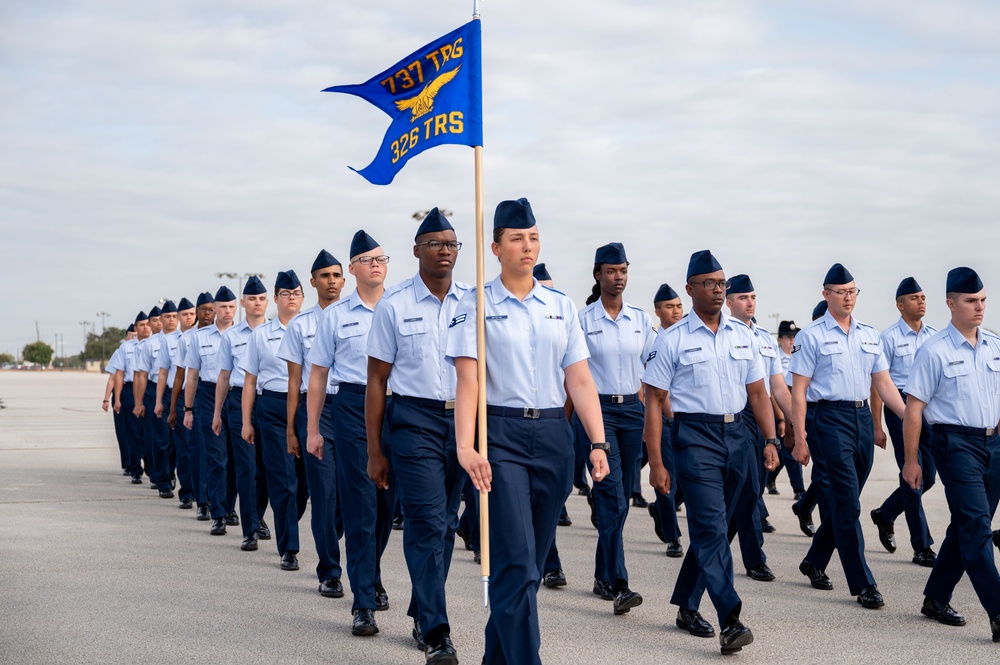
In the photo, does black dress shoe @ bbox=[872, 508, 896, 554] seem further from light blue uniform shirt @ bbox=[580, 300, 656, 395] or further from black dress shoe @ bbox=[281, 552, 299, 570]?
black dress shoe @ bbox=[281, 552, 299, 570]

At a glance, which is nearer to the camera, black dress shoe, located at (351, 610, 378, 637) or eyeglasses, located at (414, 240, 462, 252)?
eyeglasses, located at (414, 240, 462, 252)

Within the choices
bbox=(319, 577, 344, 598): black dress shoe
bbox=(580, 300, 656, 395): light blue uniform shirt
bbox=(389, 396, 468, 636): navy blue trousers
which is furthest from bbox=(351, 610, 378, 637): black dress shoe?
bbox=(580, 300, 656, 395): light blue uniform shirt

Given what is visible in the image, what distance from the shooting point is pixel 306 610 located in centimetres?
761

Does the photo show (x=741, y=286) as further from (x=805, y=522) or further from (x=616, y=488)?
(x=616, y=488)

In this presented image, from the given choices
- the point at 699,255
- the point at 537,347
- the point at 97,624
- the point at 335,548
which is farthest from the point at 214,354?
the point at 537,347

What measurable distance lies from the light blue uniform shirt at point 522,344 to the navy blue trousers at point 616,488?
2.06 metres

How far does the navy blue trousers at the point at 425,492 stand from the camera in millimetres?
6191

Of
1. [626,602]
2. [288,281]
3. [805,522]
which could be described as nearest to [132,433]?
[288,281]

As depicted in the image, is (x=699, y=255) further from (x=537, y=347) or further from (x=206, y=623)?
(x=206, y=623)

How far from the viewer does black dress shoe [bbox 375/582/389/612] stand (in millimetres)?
7594

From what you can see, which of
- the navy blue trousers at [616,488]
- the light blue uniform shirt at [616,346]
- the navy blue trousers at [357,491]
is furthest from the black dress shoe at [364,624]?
the light blue uniform shirt at [616,346]

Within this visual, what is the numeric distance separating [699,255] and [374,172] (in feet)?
6.99

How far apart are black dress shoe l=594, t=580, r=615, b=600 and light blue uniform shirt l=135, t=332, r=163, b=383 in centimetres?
998

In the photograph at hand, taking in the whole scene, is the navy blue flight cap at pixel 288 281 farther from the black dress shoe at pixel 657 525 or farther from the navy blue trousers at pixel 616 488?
the black dress shoe at pixel 657 525
